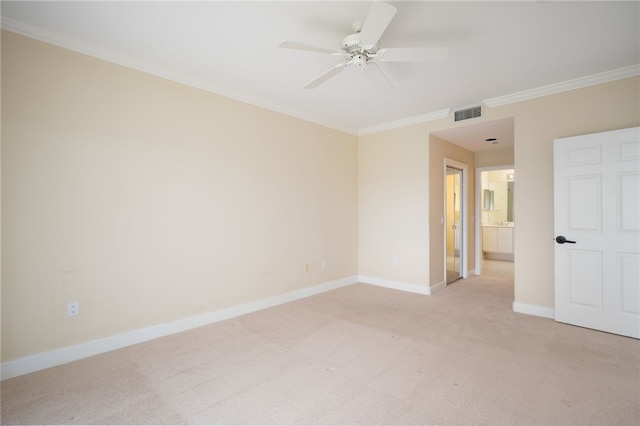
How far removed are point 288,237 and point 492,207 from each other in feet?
21.7

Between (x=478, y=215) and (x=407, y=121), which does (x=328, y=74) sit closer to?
(x=407, y=121)

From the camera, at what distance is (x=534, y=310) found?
3.63 meters

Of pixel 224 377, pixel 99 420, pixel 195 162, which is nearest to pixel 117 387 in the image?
pixel 99 420

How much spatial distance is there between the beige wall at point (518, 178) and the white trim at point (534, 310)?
0.14 ft

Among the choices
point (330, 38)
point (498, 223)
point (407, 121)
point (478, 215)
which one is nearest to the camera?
point (330, 38)

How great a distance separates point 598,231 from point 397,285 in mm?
2568

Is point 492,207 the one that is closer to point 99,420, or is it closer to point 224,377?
point 224,377

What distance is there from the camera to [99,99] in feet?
8.84

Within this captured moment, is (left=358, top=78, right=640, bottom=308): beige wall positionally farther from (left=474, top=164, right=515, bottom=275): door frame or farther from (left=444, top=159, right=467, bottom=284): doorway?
(left=444, top=159, right=467, bottom=284): doorway

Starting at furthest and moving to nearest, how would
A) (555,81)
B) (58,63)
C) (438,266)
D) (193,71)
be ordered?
(438,266) → (555,81) → (193,71) → (58,63)

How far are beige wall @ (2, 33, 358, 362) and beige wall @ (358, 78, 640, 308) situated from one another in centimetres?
154

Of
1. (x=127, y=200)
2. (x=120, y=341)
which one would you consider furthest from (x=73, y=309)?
(x=127, y=200)

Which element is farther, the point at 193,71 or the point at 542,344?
the point at 193,71

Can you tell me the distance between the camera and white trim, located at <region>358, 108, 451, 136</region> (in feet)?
14.2
